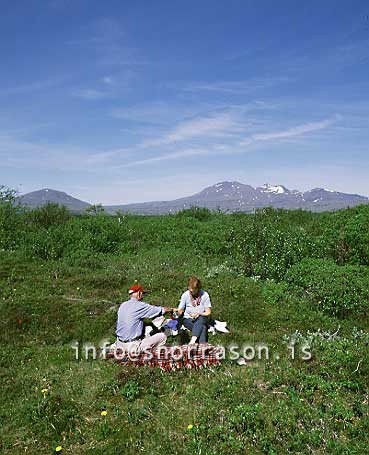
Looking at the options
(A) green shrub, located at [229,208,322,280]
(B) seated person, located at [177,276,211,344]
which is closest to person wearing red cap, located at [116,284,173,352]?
(B) seated person, located at [177,276,211,344]

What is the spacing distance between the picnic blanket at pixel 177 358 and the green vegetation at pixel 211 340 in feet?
0.89

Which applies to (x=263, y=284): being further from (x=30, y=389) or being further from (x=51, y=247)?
(x=51, y=247)

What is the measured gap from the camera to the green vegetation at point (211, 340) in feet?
21.7

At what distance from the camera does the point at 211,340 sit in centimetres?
1020

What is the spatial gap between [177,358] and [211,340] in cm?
173

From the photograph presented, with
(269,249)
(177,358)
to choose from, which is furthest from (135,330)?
(269,249)

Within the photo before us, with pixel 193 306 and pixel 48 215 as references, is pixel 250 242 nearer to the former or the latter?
pixel 193 306

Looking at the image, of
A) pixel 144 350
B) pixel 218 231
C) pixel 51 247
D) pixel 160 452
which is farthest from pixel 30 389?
pixel 218 231

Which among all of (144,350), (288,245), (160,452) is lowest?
(160,452)

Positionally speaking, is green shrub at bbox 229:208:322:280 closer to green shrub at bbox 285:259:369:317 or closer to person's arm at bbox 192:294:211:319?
green shrub at bbox 285:259:369:317

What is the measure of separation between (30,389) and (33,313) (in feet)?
16.6

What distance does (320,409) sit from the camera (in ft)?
23.3

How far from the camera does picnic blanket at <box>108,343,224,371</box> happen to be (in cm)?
859

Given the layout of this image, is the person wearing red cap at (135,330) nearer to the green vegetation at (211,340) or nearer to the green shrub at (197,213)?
the green vegetation at (211,340)
